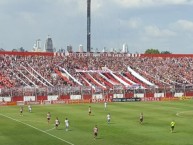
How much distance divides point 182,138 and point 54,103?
1628 inches

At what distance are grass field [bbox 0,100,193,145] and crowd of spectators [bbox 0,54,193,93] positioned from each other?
27281mm

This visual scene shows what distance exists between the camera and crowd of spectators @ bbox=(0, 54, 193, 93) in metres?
90.8

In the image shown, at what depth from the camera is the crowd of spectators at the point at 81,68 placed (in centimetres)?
9075

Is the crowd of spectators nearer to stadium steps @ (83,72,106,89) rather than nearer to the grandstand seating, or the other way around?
the grandstand seating

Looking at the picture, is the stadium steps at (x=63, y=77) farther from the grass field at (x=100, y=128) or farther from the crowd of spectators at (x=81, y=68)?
the grass field at (x=100, y=128)

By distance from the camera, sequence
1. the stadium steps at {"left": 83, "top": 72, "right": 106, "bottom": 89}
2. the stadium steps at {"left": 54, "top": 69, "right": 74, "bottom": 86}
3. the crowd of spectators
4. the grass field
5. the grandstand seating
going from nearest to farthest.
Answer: the grass field, the crowd of spectators, the grandstand seating, the stadium steps at {"left": 83, "top": 72, "right": 106, "bottom": 89}, the stadium steps at {"left": 54, "top": 69, "right": 74, "bottom": 86}

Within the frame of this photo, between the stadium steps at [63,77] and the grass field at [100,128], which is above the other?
the stadium steps at [63,77]

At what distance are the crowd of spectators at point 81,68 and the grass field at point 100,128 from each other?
89.5 feet

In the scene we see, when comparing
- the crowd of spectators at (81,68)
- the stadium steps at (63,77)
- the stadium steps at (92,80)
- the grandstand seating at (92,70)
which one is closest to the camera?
the crowd of spectators at (81,68)

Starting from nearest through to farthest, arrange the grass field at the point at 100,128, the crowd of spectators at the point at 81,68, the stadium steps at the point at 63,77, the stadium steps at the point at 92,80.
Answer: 1. the grass field at the point at 100,128
2. the crowd of spectators at the point at 81,68
3. the stadium steps at the point at 92,80
4. the stadium steps at the point at 63,77

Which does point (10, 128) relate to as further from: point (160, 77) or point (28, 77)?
point (160, 77)

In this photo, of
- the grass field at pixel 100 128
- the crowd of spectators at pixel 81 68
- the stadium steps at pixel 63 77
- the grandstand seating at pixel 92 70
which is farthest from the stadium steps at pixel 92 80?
the grass field at pixel 100 128

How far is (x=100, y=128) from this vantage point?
4603cm

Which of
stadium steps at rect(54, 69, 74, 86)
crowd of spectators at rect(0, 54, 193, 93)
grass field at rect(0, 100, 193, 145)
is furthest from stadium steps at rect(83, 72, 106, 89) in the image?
grass field at rect(0, 100, 193, 145)
